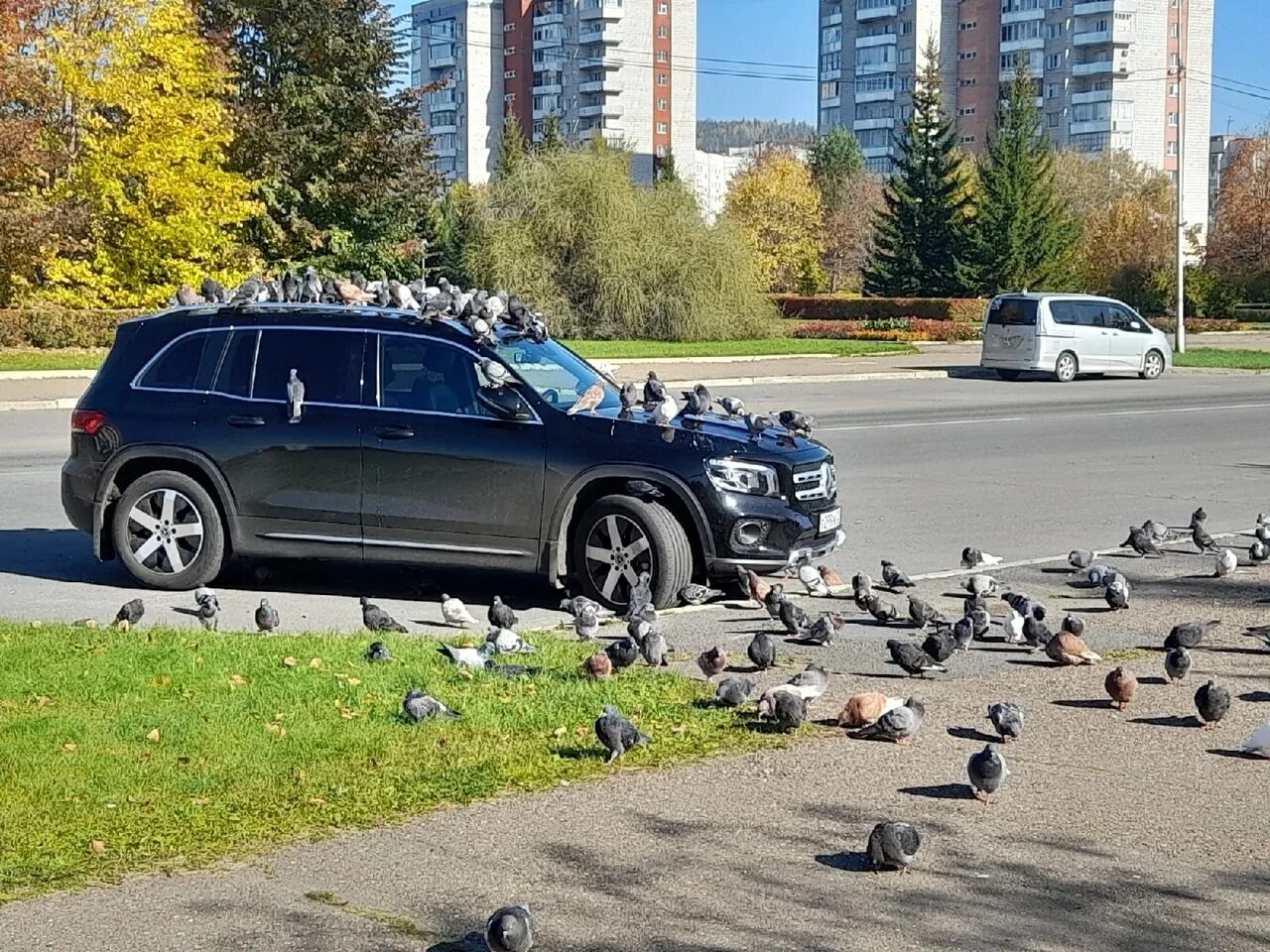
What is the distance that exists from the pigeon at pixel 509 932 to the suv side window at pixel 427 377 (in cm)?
555

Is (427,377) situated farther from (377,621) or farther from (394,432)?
(377,621)

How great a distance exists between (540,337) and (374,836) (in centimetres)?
539

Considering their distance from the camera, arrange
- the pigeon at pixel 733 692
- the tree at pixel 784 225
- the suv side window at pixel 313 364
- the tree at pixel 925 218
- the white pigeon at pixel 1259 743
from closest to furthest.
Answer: the white pigeon at pixel 1259 743 → the pigeon at pixel 733 692 → the suv side window at pixel 313 364 → the tree at pixel 925 218 → the tree at pixel 784 225

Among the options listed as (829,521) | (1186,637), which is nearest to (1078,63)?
(829,521)

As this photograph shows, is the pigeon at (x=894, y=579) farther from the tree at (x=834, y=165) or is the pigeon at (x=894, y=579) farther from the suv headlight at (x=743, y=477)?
the tree at (x=834, y=165)

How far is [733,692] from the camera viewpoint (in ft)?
21.5

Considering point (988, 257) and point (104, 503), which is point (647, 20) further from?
point (104, 503)

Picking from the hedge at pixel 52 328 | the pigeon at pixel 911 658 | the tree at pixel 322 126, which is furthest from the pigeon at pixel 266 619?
the tree at pixel 322 126

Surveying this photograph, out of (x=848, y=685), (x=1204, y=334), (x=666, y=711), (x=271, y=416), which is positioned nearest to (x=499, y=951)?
(x=666, y=711)

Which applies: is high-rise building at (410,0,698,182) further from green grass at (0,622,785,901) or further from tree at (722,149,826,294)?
green grass at (0,622,785,901)

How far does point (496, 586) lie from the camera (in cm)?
1002

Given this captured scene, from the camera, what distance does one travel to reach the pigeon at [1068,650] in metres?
7.43

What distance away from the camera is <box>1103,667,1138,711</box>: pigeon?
6.65 meters

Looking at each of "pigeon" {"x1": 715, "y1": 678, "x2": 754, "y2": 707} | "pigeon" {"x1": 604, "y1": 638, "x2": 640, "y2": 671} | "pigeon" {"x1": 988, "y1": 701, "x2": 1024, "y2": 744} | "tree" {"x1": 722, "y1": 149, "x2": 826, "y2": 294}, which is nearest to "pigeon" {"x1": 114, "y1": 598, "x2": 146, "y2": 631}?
"pigeon" {"x1": 604, "y1": 638, "x2": 640, "y2": 671}
